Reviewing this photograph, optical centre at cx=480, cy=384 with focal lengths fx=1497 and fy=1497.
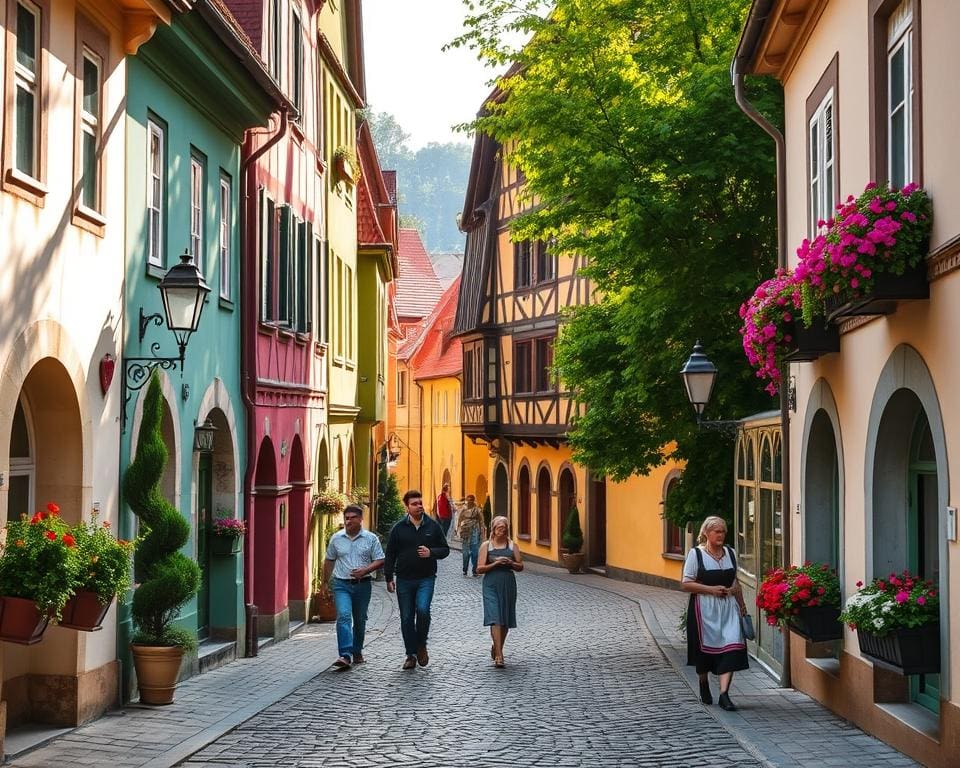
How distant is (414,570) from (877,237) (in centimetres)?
798

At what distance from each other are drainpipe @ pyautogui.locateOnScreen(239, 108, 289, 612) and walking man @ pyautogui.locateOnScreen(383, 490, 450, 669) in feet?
8.14

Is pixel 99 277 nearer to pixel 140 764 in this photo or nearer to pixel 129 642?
pixel 129 642

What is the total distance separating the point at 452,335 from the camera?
153 feet

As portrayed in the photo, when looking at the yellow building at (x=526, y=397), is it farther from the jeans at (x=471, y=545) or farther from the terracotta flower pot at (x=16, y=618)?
the terracotta flower pot at (x=16, y=618)

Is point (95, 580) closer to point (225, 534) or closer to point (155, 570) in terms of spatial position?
point (155, 570)

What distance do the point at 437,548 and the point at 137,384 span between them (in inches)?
178

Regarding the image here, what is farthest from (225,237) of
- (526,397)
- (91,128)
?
(526,397)

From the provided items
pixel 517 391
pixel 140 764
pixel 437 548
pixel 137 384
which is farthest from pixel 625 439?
pixel 517 391

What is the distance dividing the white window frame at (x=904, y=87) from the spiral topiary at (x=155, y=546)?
609 cm

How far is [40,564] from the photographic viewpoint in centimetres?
899

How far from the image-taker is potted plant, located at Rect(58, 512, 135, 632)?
9.66 m

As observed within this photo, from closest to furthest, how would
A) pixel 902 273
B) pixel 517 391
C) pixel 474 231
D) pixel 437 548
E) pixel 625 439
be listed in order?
pixel 902 273 < pixel 437 548 < pixel 625 439 < pixel 517 391 < pixel 474 231

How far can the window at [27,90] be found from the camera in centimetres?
1000

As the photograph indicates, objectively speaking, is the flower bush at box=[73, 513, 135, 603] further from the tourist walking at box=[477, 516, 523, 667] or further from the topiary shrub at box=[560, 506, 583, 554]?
the topiary shrub at box=[560, 506, 583, 554]
